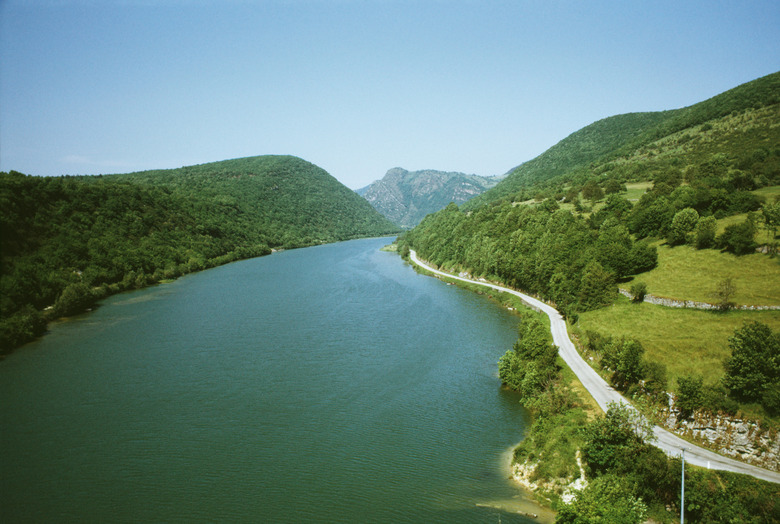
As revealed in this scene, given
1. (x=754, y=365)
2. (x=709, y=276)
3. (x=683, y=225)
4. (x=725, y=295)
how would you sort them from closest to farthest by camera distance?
(x=754, y=365)
(x=725, y=295)
(x=709, y=276)
(x=683, y=225)

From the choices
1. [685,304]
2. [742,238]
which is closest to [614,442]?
[685,304]

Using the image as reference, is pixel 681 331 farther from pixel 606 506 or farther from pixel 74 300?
pixel 74 300

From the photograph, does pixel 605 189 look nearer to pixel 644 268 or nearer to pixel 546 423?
pixel 644 268

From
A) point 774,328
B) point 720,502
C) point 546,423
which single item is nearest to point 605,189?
point 774,328

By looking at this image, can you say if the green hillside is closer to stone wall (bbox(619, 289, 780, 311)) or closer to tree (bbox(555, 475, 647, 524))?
stone wall (bbox(619, 289, 780, 311))

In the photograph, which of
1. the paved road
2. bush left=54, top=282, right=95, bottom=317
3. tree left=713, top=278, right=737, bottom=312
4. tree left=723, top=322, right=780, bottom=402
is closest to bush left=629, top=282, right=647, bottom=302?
tree left=713, top=278, right=737, bottom=312

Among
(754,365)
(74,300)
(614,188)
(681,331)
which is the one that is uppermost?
(614,188)

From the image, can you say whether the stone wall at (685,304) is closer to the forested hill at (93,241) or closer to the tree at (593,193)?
the tree at (593,193)
